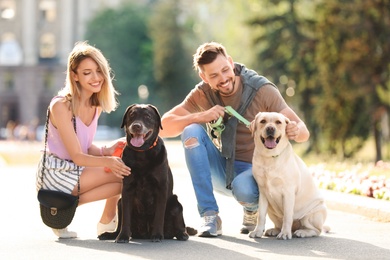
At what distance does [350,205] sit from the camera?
464 inches

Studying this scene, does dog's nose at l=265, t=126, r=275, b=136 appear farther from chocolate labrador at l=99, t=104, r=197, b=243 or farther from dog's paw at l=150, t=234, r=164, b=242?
dog's paw at l=150, t=234, r=164, b=242

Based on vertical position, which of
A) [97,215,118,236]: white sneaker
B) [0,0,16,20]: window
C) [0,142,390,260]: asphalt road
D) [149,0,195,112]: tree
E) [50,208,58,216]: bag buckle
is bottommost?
[0,142,390,260]: asphalt road

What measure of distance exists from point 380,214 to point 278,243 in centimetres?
275

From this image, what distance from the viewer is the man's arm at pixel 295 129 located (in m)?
8.27

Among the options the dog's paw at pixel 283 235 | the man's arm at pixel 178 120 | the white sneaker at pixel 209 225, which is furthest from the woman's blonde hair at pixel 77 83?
the dog's paw at pixel 283 235

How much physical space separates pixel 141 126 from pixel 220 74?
1137 millimetres

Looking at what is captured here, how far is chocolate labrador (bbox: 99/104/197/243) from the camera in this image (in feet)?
26.2

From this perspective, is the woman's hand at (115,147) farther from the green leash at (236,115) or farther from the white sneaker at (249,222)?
the white sneaker at (249,222)

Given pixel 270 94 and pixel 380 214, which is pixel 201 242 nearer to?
pixel 270 94

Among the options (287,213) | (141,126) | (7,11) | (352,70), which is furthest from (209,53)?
(7,11)

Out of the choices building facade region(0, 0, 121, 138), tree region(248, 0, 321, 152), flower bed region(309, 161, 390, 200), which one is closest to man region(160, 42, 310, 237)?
flower bed region(309, 161, 390, 200)

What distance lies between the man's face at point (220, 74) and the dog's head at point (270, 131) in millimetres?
572

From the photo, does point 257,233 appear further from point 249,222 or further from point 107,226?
point 107,226

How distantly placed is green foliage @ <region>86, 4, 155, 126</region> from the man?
68.9m
